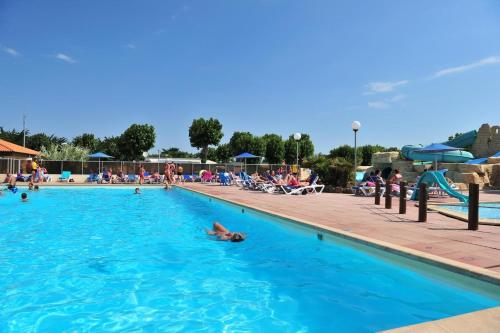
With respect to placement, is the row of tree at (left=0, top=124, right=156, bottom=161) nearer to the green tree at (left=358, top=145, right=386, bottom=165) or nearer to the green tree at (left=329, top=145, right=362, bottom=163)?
the green tree at (left=329, top=145, right=362, bottom=163)

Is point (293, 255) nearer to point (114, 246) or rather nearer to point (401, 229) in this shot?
point (401, 229)

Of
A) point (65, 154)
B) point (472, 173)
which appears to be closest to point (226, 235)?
point (472, 173)

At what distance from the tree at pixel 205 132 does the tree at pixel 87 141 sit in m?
23.0

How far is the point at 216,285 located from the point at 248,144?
54859 mm

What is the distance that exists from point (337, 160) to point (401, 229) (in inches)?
457

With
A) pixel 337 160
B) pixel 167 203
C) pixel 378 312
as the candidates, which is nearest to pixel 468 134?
pixel 337 160

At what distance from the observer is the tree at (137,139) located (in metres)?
46.5

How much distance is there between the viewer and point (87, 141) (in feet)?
204

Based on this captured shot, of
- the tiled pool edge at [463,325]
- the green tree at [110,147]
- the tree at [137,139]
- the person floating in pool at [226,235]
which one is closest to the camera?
the tiled pool edge at [463,325]

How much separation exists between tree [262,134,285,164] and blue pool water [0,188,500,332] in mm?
51542

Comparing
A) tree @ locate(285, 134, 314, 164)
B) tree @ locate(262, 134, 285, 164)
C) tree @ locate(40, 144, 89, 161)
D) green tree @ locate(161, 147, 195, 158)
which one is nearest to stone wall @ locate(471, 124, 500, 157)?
tree @ locate(285, 134, 314, 164)

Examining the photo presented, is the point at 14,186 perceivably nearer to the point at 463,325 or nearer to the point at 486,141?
the point at 463,325

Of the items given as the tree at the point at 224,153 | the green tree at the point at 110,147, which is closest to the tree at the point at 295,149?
the tree at the point at 224,153

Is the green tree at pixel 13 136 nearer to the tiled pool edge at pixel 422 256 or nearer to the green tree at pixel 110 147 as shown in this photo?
the green tree at pixel 110 147
